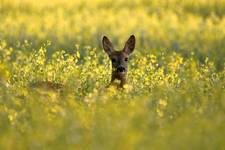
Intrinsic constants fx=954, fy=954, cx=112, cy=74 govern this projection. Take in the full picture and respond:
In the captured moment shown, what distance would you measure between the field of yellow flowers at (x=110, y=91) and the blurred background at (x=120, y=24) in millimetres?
47

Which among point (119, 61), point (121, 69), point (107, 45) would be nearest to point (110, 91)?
point (121, 69)

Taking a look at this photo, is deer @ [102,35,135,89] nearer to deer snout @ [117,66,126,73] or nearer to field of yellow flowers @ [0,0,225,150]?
deer snout @ [117,66,126,73]

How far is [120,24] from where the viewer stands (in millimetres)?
26141

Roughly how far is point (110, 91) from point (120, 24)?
16.3 metres

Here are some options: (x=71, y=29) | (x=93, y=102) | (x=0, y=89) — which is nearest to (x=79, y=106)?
(x=93, y=102)

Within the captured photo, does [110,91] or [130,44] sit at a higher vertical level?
[130,44]

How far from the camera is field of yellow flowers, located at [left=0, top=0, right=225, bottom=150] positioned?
292 inches

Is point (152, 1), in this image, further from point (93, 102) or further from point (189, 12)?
point (93, 102)

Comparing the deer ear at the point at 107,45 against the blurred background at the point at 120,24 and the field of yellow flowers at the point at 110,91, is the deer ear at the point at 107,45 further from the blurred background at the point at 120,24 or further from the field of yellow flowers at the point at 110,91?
the blurred background at the point at 120,24

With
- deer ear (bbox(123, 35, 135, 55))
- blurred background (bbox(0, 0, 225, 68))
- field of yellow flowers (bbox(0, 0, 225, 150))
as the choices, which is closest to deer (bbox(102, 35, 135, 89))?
deer ear (bbox(123, 35, 135, 55))

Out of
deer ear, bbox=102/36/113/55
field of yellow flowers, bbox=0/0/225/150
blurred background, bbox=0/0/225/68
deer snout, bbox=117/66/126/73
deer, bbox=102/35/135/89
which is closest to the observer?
field of yellow flowers, bbox=0/0/225/150

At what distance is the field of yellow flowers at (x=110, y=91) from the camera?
7406 millimetres

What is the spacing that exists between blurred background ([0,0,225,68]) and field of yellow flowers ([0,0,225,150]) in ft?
Answer: 0.15

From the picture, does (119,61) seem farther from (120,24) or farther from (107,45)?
(120,24)
